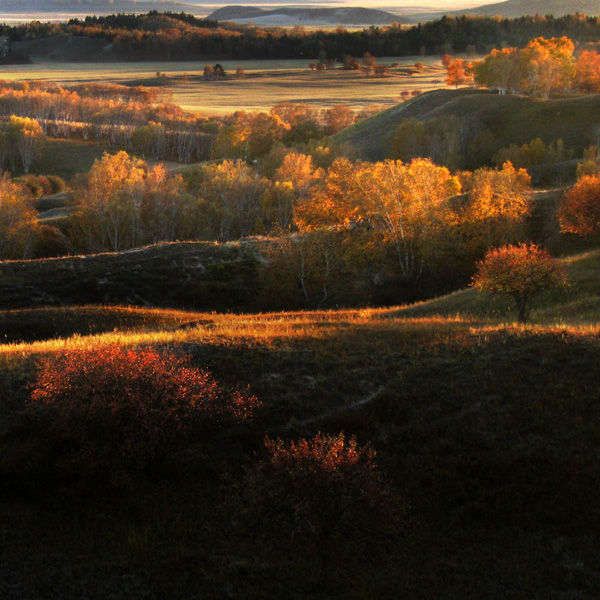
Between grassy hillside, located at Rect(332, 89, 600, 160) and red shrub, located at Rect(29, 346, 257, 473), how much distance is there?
394 feet

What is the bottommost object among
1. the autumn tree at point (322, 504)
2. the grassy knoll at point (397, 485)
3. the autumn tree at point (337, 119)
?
the grassy knoll at point (397, 485)

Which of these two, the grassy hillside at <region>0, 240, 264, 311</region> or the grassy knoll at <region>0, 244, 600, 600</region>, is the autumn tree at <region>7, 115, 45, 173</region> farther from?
the grassy knoll at <region>0, 244, 600, 600</region>

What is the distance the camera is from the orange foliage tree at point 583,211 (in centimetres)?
5688

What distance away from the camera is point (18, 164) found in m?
156

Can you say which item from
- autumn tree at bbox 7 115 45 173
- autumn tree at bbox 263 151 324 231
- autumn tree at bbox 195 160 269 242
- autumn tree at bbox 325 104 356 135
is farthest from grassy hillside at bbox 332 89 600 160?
autumn tree at bbox 7 115 45 173

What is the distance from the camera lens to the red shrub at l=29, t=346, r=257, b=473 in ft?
59.5

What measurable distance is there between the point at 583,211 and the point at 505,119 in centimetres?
8770

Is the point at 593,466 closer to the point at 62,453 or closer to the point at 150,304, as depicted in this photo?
the point at 62,453

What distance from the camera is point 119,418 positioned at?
18.2m

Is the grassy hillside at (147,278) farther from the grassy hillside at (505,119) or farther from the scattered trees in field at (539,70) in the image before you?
the scattered trees in field at (539,70)

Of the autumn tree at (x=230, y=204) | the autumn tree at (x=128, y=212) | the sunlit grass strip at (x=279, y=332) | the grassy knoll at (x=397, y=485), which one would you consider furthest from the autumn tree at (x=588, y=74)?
the grassy knoll at (x=397, y=485)

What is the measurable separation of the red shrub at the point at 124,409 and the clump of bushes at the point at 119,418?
29mm

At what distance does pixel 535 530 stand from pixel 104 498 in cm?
1220

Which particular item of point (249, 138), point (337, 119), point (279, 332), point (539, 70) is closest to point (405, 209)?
point (279, 332)
